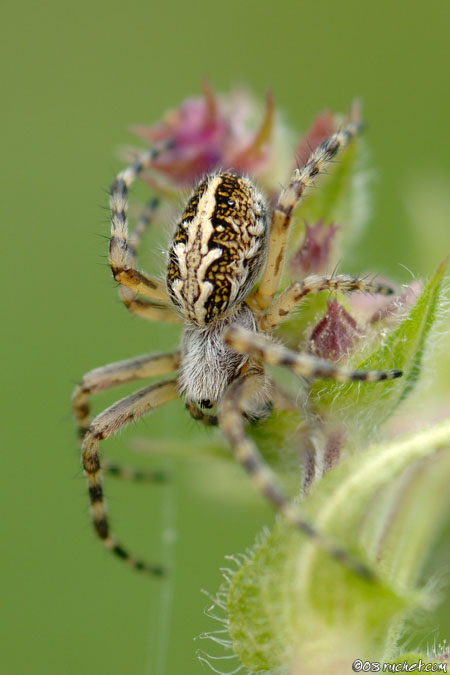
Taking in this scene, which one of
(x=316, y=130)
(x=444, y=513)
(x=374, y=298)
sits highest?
(x=316, y=130)

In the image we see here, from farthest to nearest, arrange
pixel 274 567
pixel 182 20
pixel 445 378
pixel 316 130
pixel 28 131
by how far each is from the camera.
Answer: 1. pixel 182 20
2. pixel 28 131
3. pixel 316 130
4. pixel 445 378
5. pixel 274 567

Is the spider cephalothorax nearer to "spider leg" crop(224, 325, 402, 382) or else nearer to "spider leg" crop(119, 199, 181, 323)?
"spider leg" crop(224, 325, 402, 382)

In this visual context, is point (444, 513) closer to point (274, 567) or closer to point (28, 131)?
point (274, 567)

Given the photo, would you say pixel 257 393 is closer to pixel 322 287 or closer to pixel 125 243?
pixel 322 287

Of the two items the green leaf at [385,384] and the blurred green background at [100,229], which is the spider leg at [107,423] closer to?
the blurred green background at [100,229]

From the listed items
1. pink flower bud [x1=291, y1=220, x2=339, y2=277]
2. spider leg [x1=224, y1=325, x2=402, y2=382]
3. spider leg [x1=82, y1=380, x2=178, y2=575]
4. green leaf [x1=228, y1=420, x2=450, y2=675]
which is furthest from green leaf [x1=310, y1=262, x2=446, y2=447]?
spider leg [x1=82, y1=380, x2=178, y2=575]

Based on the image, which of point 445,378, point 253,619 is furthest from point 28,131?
point 253,619
